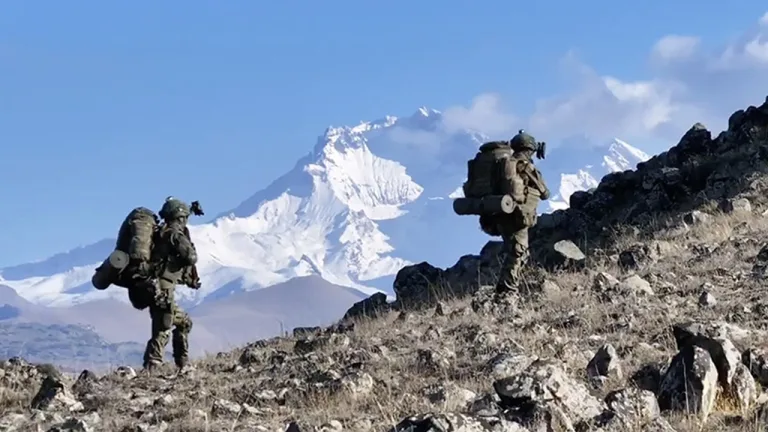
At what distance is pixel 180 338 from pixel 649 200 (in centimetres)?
1324

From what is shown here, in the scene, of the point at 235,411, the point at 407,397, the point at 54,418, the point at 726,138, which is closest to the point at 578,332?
the point at 407,397

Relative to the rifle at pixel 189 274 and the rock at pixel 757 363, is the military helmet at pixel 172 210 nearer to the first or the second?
the rifle at pixel 189 274

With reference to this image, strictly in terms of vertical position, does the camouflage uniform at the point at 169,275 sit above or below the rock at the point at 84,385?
above

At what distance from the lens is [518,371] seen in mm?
7480

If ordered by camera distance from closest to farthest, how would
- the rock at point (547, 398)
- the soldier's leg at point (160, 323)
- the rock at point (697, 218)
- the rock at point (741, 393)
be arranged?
the rock at point (547, 398) → the rock at point (741, 393) → the soldier's leg at point (160, 323) → the rock at point (697, 218)

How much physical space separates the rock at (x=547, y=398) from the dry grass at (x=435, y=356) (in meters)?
0.53

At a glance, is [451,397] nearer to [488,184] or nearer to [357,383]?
[357,383]

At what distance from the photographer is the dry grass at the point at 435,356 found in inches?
293

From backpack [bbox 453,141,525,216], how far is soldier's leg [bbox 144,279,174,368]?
169 inches

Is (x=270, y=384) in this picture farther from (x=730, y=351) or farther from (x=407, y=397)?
(x=730, y=351)

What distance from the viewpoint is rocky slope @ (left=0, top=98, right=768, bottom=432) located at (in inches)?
240

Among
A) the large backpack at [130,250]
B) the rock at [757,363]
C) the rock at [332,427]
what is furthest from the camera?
the large backpack at [130,250]

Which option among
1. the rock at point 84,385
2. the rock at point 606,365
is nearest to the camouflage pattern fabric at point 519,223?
the rock at point 84,385

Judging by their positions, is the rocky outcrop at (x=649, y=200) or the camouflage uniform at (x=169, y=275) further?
the rocky outcrop at (x=649, y=200)
